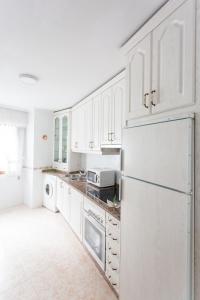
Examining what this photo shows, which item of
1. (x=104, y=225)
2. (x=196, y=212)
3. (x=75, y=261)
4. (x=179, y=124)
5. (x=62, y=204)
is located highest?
(x=179, y=124)

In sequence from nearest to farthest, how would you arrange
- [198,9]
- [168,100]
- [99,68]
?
1. [198,9]
2. [168,100]
3. [99,68]

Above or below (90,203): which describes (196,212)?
above

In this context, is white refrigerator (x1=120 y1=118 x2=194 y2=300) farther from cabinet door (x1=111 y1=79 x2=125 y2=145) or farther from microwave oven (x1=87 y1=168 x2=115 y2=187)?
microwave oven (x1=87 y1=168 x2=115 y2=187)

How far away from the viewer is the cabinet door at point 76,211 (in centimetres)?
260

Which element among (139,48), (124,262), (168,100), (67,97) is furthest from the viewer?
(67,97)

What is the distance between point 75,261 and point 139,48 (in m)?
2.47

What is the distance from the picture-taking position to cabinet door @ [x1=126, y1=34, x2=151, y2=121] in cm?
127

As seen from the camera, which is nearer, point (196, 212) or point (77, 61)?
point (196, 212)

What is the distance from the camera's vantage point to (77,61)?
1876 millimetres

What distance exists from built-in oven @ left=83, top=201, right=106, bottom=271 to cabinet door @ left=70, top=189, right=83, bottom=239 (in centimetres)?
17

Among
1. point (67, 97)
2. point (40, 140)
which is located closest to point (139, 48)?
point (67, 97)

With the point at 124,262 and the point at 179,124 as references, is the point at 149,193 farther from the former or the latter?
the point at 124,262

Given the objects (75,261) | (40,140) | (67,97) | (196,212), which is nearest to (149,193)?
(196,212)

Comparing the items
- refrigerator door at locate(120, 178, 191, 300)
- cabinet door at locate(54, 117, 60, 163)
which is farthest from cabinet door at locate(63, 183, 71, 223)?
refrigerator door at locate(120, 178, 191, 300)
